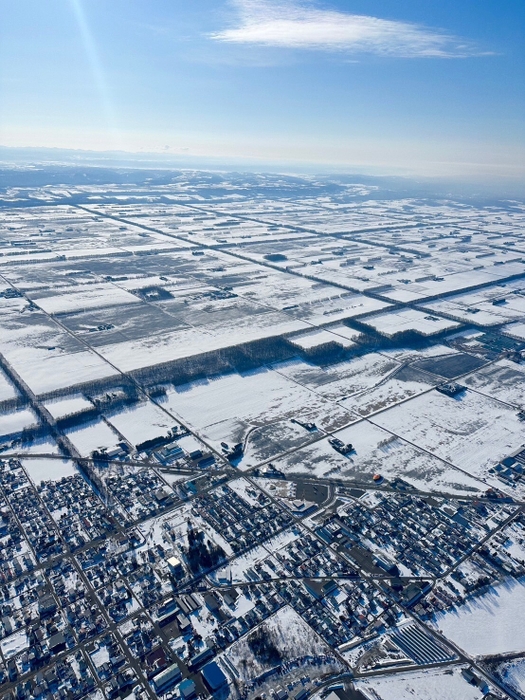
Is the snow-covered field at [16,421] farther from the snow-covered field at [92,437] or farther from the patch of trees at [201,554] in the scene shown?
the patch of trees at [201,554]

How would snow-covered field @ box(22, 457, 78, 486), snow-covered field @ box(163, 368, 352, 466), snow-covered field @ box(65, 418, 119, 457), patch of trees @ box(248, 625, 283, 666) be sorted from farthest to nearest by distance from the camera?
snow-covered field @ box(163, 368, 352, 466) → snow-covered field @ box(65, 418, 119, 457) → snow-covered field @ box(22, 457, 78, 486) → patch of trees @ box(248, 625, 283, 666)

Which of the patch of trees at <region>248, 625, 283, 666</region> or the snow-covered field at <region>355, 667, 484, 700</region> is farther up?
the patch of trees at <region>248, 625, 283, 666</region>

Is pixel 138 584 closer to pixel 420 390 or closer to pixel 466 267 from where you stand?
pixel 420 390

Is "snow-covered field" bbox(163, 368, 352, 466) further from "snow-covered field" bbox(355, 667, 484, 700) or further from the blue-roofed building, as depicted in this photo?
"snow-covered field" bbox(355, 667, 484, 700)

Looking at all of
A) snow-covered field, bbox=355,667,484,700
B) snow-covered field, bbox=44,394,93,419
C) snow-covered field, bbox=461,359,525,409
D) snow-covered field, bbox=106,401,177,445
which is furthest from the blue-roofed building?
snow-covered field, bbox=461,359,525,409

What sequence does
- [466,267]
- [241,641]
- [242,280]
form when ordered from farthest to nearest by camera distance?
[466,267]
[242,280]
[241,641]

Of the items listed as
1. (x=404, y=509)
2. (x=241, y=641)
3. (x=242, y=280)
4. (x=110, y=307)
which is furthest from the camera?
(x=242, y=280)

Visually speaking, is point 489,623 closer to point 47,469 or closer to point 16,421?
point 47,469

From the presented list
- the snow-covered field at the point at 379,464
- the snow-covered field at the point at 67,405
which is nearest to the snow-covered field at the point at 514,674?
the snow-covered field at the point at 379,464

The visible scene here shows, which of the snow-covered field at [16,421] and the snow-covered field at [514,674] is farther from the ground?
the snow-covered field at [16,421]

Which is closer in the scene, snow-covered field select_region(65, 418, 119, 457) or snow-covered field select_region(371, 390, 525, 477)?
snow-covered field select_region(65, 418, 119, 457)

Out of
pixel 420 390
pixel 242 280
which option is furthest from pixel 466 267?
pixel 420 390
